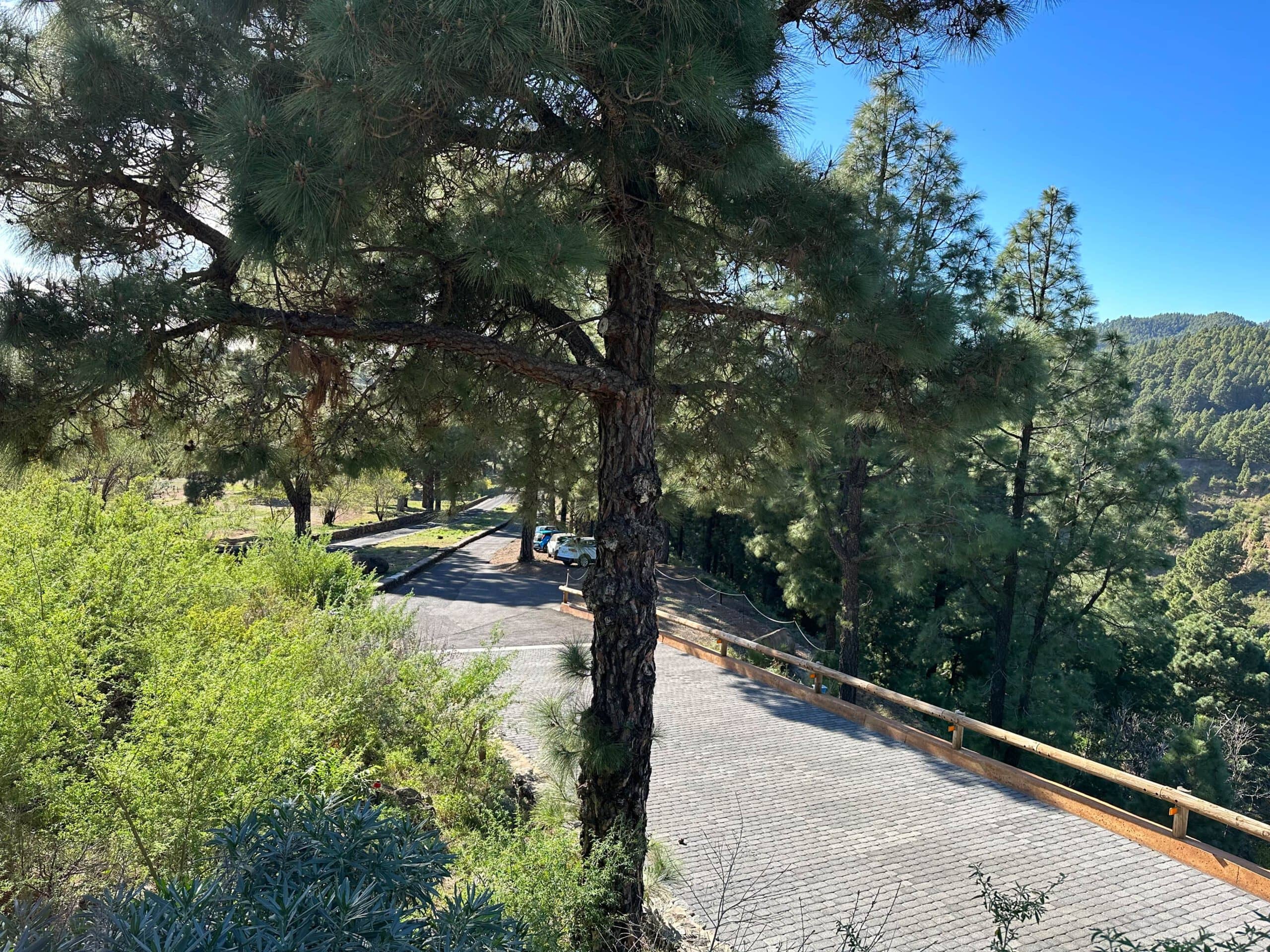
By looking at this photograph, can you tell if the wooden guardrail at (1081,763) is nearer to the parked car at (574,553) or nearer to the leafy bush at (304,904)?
the leafy bush at (304,904)

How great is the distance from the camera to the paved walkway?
5.02 metres

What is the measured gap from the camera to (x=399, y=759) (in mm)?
5672

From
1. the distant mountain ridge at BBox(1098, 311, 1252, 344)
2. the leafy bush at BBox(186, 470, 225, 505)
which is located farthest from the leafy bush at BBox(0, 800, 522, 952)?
the distant mountain ridge at BBox(1098, 311, 1252, 344)

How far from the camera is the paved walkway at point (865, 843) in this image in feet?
16.5

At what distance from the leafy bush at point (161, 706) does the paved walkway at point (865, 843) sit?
3.80 feet

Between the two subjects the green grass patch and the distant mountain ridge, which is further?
the distant mountain ridge

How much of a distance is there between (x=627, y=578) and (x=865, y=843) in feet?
12.8

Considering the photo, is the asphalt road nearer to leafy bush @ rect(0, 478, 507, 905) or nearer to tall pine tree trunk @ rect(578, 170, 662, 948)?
leafy bush @ rect(0, 478, 507, 905)

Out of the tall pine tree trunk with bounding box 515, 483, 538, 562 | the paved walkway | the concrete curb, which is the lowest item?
the concrete curb

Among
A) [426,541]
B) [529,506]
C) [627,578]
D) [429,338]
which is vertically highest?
[429,338]

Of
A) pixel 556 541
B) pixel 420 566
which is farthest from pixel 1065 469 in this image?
pixel 420 566

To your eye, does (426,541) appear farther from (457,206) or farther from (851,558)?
(457,206)

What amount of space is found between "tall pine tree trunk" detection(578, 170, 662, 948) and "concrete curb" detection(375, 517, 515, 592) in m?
6.12

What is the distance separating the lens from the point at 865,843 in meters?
6.12
